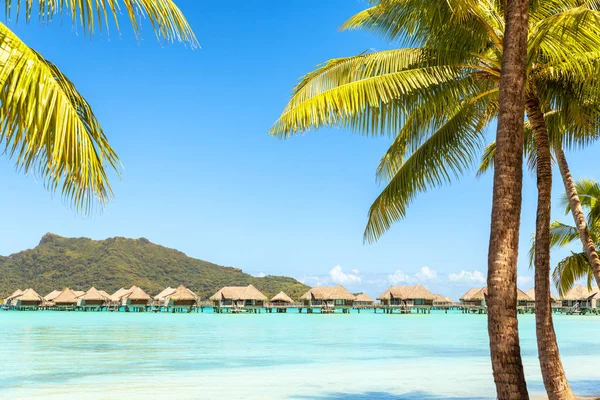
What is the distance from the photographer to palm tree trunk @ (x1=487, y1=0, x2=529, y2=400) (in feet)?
13.8

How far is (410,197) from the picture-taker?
8.09 meters

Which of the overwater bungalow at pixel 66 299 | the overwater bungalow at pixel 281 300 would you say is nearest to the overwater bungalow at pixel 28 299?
the overwater bungalow at pixel 66 299

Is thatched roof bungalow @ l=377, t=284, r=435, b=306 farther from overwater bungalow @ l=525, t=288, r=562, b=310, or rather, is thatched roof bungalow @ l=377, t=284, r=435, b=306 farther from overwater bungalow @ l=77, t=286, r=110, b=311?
overwater bungalow @ l=77, t=286, r=110, b=311

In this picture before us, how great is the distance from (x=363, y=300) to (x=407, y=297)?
4.43 m

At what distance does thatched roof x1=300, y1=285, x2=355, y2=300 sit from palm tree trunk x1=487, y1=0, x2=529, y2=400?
191 ft

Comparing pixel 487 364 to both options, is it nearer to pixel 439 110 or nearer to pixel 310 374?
pixel 310 374

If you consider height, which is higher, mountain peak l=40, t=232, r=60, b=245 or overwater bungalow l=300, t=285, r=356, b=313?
mountain peak l=40, t=232, r=60, b=245

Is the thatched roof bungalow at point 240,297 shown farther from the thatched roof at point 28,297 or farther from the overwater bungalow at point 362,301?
the thatched roof at point 28,297

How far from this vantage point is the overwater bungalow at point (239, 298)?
202 ft

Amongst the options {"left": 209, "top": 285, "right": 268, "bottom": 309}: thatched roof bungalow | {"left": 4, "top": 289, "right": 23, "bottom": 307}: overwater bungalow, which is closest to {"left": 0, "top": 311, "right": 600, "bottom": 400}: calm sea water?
{"left": 209, "top": 285, "right": 268, "bottom": 309}: thatched roof bungalow

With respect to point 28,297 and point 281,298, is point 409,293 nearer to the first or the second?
point 281,298

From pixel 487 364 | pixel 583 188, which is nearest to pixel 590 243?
pixel 583 188

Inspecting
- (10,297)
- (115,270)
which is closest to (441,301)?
(10,297)

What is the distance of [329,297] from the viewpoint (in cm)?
6219
